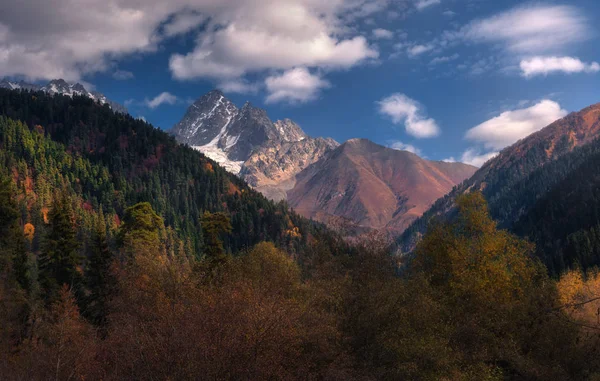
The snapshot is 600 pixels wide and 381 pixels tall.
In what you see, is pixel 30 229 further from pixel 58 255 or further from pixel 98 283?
pixel 98 283

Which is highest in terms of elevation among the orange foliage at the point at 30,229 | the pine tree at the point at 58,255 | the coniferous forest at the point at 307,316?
the orange foliage at the point at 30,229

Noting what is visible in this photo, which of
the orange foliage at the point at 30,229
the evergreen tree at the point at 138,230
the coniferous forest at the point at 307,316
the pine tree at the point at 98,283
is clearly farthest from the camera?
the orange foliage at the point at 30,229

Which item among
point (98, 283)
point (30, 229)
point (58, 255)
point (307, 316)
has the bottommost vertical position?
point (307, 316)

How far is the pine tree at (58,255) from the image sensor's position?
56219mm

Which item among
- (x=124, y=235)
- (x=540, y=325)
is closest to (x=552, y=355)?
(x=540, y=325)

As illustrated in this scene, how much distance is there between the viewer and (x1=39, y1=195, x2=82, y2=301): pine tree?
56.2 meters

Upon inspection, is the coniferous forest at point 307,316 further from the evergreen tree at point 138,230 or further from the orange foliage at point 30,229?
the orange foliage at point 30,229

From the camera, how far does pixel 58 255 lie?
56844mm

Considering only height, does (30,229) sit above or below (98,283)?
above

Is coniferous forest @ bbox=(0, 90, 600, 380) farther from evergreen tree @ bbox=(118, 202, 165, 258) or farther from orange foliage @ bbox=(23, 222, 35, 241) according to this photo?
orange foliage @ bbox=(23, 222, 35, 241)

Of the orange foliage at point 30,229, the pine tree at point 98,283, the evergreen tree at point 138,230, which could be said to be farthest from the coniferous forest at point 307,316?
the orange foliage at point 30,229

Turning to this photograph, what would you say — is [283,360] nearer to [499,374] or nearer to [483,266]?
[499,374]

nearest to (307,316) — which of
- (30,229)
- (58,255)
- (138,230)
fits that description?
(58,255)

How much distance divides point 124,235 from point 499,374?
61635 mm
